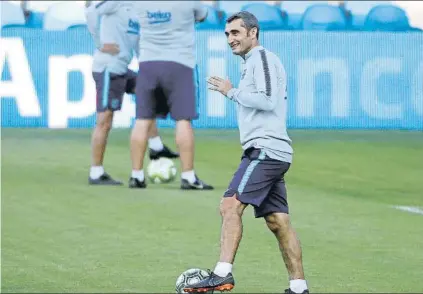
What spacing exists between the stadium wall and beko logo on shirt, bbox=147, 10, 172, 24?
31.9 feet

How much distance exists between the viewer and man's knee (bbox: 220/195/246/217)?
9406mm

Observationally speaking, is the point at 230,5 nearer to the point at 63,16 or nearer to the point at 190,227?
the point at 63,16

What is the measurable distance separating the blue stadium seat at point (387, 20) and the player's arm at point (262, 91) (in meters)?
18.4

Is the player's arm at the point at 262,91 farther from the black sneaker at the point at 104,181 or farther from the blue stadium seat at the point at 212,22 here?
the blue stadium seat at the point at 212,22

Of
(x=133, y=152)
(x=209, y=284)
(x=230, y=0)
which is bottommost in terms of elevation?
(x=230, y=0)

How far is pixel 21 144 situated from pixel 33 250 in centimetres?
999

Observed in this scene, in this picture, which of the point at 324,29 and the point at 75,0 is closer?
the point at 324,29

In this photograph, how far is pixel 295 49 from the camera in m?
25.4

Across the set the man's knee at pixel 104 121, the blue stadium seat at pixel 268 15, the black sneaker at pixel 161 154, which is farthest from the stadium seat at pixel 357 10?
the man's knee at pixel 104 121

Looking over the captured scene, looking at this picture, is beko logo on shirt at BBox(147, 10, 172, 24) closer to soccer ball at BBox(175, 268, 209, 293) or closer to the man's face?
the man's face

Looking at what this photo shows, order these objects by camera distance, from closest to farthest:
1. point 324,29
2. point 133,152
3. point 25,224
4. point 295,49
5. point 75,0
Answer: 1. point 25,224
2. point 133,152
3. point 295,49
4. point 324,29
5. point 75,0

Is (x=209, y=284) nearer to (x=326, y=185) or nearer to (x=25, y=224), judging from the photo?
(x=25, y=224)

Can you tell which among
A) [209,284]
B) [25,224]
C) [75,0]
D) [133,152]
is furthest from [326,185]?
[75,0]

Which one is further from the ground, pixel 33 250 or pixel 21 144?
pixel 33 250
